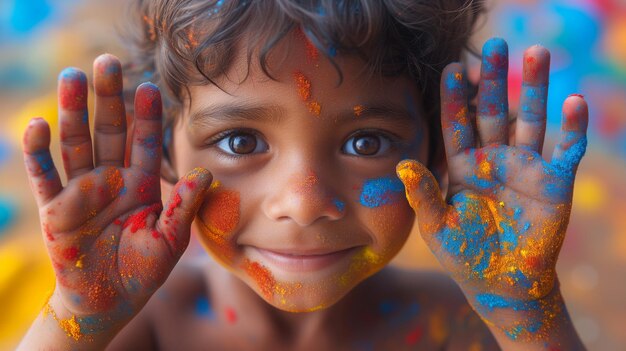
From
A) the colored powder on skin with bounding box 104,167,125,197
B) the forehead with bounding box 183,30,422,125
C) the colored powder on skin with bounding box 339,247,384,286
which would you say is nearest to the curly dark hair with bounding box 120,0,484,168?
the forehead with bounding box 183,30,422,125

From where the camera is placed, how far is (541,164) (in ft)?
3.90

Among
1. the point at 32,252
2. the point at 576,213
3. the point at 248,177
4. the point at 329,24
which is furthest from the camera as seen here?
the point at 576,213

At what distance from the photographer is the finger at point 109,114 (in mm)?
1147

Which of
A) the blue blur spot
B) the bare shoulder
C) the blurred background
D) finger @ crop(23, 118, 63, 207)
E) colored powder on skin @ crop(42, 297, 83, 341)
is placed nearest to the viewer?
finger @ crop(23, 118, 63, 207)

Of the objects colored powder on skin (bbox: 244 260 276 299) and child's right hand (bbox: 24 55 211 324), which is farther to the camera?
colored powder on skin (bbox: 244 260 276 299)

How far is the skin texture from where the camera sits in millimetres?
1135

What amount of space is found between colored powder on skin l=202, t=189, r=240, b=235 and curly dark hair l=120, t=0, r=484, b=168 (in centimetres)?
22

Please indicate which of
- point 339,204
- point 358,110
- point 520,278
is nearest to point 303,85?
point 358,110

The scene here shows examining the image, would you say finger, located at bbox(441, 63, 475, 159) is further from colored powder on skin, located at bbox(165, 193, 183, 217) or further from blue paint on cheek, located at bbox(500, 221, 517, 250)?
colored powder on skin, located at bbox(165, 193, 183, 217)

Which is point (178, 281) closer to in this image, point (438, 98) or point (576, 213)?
point (438, 98)

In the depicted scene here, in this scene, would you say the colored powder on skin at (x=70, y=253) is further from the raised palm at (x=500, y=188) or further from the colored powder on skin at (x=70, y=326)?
the raised palm at (x=500, y=188)

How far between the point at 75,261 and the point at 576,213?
2.16 m

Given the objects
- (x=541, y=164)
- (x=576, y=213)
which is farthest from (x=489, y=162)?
(x=576, y=213)

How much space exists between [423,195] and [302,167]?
224 millimetres
